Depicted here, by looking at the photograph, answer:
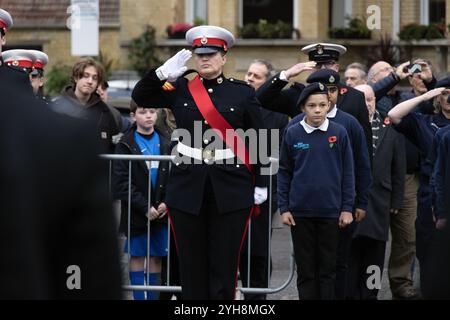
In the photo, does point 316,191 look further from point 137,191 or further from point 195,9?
point 195,9

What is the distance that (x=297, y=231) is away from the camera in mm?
8055

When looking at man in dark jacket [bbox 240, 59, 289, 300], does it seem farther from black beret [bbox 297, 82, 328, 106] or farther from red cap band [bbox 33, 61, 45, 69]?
red cap band [bbox 33, 61, 45, 69]

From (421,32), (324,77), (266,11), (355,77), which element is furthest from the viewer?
(266,11)

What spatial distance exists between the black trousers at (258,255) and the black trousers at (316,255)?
2.24 feet

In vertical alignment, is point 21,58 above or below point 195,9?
below

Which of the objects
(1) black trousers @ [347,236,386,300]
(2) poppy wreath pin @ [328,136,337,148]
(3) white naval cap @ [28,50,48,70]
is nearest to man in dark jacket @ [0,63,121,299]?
(2) poppy wreath pin @ [328,136,337,148]

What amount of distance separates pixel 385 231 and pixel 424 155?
784mm

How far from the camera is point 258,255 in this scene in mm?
8781

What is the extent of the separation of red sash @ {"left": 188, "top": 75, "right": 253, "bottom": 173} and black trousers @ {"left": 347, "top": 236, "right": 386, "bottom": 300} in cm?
205

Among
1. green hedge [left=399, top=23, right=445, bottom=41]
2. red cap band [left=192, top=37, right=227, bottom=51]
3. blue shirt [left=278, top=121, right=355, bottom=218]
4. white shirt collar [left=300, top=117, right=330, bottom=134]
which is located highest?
green hedge [left=399, top=23, right=445, bottom=41]

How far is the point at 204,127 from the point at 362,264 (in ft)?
8.28

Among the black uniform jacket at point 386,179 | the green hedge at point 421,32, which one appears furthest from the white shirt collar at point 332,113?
the green hedge at point 421,32

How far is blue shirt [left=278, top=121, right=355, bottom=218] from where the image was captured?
315 inches

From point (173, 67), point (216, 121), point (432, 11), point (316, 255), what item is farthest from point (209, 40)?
point (432, 11)
